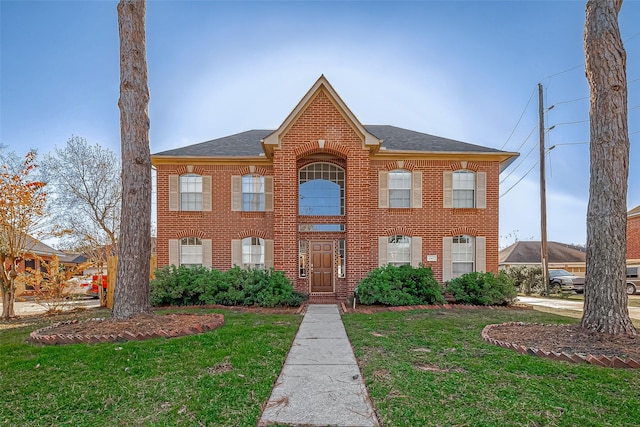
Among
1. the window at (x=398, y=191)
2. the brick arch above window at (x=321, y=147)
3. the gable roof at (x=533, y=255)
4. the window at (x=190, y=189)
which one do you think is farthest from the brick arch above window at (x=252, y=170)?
the gable roof at (x=533, y=255)

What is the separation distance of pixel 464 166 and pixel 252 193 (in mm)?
8342

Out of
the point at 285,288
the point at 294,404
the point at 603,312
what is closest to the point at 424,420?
the point at 294,404

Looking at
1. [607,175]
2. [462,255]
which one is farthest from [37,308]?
[607,175]

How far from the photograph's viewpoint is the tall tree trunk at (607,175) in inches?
225

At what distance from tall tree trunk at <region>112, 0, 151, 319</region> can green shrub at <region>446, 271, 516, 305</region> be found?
363 inches

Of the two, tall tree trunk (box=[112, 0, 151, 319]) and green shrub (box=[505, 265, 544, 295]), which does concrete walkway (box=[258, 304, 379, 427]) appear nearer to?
tall tree trunk (box=[112, 0, 151, 319])

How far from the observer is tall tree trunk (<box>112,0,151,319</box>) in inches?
282

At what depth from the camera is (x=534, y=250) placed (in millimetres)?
29375

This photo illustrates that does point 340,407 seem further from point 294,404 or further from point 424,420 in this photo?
point 424,420

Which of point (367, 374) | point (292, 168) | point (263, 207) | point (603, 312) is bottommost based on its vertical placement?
point (367, 374)

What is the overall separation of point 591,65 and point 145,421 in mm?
8620

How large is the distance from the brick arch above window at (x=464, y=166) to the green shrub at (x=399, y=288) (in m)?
4.60

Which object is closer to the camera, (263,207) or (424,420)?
(424,420)

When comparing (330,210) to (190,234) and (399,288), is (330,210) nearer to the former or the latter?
(399,288)
